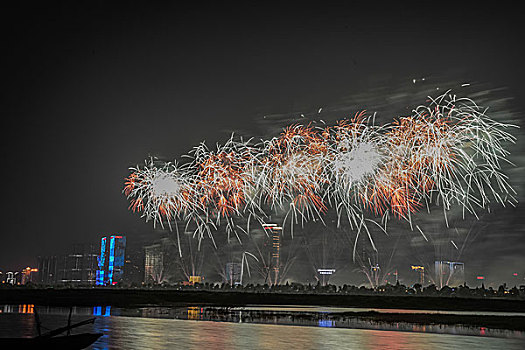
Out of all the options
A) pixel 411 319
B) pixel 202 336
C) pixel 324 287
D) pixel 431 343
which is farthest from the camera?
pixel 324 287

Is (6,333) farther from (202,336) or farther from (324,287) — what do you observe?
(324,287)

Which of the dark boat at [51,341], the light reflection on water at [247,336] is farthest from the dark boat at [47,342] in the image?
the light reflection on water at [247,336]

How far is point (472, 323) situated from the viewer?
34031 mm

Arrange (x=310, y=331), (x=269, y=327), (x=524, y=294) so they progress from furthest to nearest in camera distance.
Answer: (x=524, y=294) < (x=269, y=327) < (x=310, y=331)

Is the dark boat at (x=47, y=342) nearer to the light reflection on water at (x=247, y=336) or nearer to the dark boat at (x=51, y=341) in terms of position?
the dark boat at (x=51, y=341)

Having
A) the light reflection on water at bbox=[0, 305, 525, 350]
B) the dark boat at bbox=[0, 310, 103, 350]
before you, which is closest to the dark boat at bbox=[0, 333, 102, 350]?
the dark boat at bbox=[0, 310, 103, 350]

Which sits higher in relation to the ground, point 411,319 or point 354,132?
point 354,132

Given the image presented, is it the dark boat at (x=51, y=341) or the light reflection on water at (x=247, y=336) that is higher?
the dark boat at (x=51, y=341)

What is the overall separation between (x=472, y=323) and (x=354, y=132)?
1984 cm

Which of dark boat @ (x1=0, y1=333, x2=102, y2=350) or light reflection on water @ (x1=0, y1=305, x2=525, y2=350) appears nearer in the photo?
dark boat @ (x1=0, y1=333, x2=102, y2=350)

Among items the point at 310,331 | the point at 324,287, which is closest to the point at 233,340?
the point at 310,331

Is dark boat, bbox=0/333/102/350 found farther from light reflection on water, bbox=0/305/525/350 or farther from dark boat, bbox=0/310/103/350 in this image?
light reflection on water, bbox=0/305/525/350

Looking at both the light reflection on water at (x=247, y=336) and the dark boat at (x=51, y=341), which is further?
the light reflection on water at (x=247, y=336)

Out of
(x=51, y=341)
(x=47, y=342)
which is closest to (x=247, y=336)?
(x=51, y=341)
